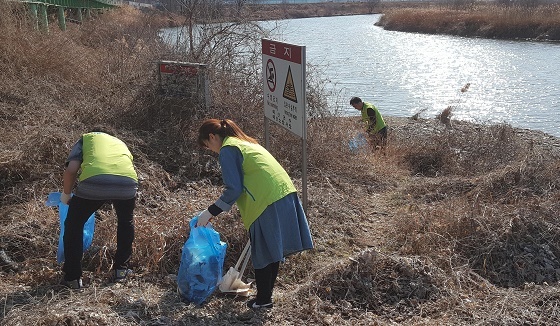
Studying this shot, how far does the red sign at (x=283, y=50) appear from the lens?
4625mm

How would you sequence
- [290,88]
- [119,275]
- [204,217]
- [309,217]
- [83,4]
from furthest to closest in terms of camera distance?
1. [83,4]
2. [309,217]
3. [290,88]
4. [119,275]
5. [204,217]

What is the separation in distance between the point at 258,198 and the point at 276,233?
254 mm

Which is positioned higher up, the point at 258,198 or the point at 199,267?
the point at 258,198

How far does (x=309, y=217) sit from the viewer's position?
568 cm

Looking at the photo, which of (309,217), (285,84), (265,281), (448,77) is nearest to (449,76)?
(448,77)

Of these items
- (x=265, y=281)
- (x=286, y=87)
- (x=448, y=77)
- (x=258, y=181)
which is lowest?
(x=448, y=77)

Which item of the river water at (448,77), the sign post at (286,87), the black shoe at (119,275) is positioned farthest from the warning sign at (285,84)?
the river water at (448,77)

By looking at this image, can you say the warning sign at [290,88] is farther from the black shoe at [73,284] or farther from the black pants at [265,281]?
the black shoe at [73,284]

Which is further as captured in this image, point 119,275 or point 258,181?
point 119,275

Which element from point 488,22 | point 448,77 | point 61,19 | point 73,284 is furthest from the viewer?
point 488,22

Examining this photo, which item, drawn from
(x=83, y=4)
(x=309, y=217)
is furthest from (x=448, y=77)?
(x=309, y=217)

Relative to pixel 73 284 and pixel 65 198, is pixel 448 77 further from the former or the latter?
pixel 73 284

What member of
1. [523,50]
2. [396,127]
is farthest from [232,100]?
[523,50]

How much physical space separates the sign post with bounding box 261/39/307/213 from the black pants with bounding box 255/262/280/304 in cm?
136
